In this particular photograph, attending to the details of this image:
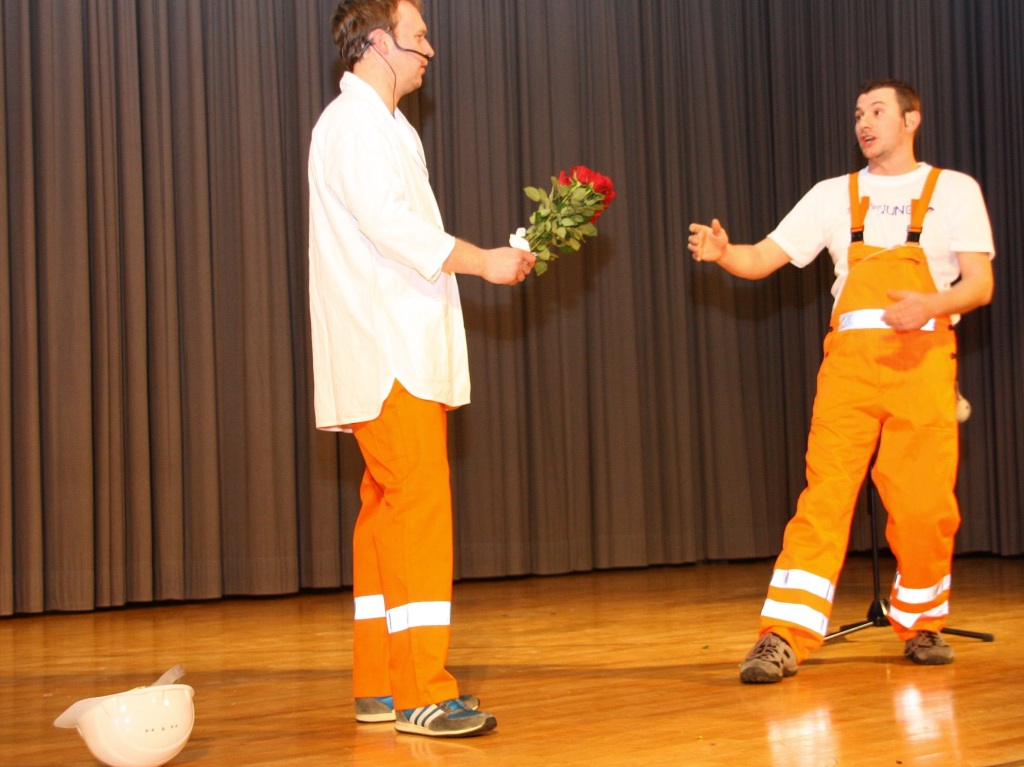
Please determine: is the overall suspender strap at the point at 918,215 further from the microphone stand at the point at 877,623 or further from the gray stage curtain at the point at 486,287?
the gray stage curtain at the point at 486,287

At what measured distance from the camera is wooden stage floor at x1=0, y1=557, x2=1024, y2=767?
222 centimetres

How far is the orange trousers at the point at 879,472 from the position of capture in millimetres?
2887

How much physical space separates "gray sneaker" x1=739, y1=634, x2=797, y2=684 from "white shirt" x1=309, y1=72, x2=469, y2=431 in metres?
1.00

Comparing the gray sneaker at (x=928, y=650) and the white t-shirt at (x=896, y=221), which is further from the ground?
the white t-shirt at (x=896, y=221)

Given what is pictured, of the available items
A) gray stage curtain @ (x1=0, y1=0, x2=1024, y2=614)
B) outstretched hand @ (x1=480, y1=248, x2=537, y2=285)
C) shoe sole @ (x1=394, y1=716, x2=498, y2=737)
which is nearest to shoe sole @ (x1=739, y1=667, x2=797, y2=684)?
shoe sole @ (x1=394, y1=716, x2=498, y2=737)

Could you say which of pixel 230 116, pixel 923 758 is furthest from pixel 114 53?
pixel 923 758

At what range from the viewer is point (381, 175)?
236 cm

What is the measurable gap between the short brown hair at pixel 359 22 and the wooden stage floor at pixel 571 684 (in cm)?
149

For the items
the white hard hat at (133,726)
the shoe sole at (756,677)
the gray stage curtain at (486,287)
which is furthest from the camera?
the gray stage curtain at (486,287)

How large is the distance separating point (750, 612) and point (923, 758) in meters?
2.10

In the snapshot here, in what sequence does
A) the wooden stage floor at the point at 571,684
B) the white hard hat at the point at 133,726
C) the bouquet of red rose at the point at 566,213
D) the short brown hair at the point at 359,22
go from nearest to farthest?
the white hard hat at the point at 133,726 < the wooden stage floor at the point at 571,684 < the short brown hair at the point at 359,22 < the bouquet of red rose at the point at 566,213

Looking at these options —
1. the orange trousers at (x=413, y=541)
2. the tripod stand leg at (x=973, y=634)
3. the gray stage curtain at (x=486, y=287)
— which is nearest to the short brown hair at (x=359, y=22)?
the orange trousers at (x=413, y=541)

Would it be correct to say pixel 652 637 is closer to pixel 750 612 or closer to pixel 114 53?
pixel 750 612

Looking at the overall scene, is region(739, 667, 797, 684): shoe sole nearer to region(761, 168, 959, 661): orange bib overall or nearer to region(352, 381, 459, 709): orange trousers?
A: region(761, 168, 959, 661): orange bib overall
